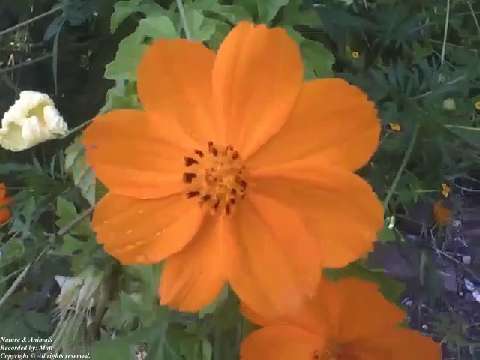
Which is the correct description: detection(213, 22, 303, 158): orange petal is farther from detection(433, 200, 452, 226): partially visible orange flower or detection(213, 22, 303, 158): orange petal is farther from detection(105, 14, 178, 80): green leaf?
detection(433, 200, 452, 226): partially visible orange flower

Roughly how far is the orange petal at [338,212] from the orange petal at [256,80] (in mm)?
22

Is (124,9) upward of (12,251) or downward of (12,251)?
upward

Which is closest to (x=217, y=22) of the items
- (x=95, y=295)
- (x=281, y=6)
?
(x=281, y=6)

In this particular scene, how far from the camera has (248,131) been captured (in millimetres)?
309

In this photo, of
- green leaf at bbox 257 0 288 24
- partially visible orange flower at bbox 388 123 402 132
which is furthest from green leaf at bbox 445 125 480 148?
green leaf at bbox 257 0 288 24

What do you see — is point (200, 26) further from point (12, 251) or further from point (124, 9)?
point (12, 251)

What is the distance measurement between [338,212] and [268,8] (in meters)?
0.13

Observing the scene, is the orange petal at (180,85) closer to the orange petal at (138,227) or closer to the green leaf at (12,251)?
the orange petal at (138,227)

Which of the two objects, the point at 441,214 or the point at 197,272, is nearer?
the point at 197,272

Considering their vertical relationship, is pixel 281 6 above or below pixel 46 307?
above

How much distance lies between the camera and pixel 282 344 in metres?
0.33

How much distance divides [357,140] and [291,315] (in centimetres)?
7

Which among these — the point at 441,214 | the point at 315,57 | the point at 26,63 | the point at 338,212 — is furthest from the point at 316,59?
the point at 441,214

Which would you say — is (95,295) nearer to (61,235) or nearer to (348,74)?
(61,235)
